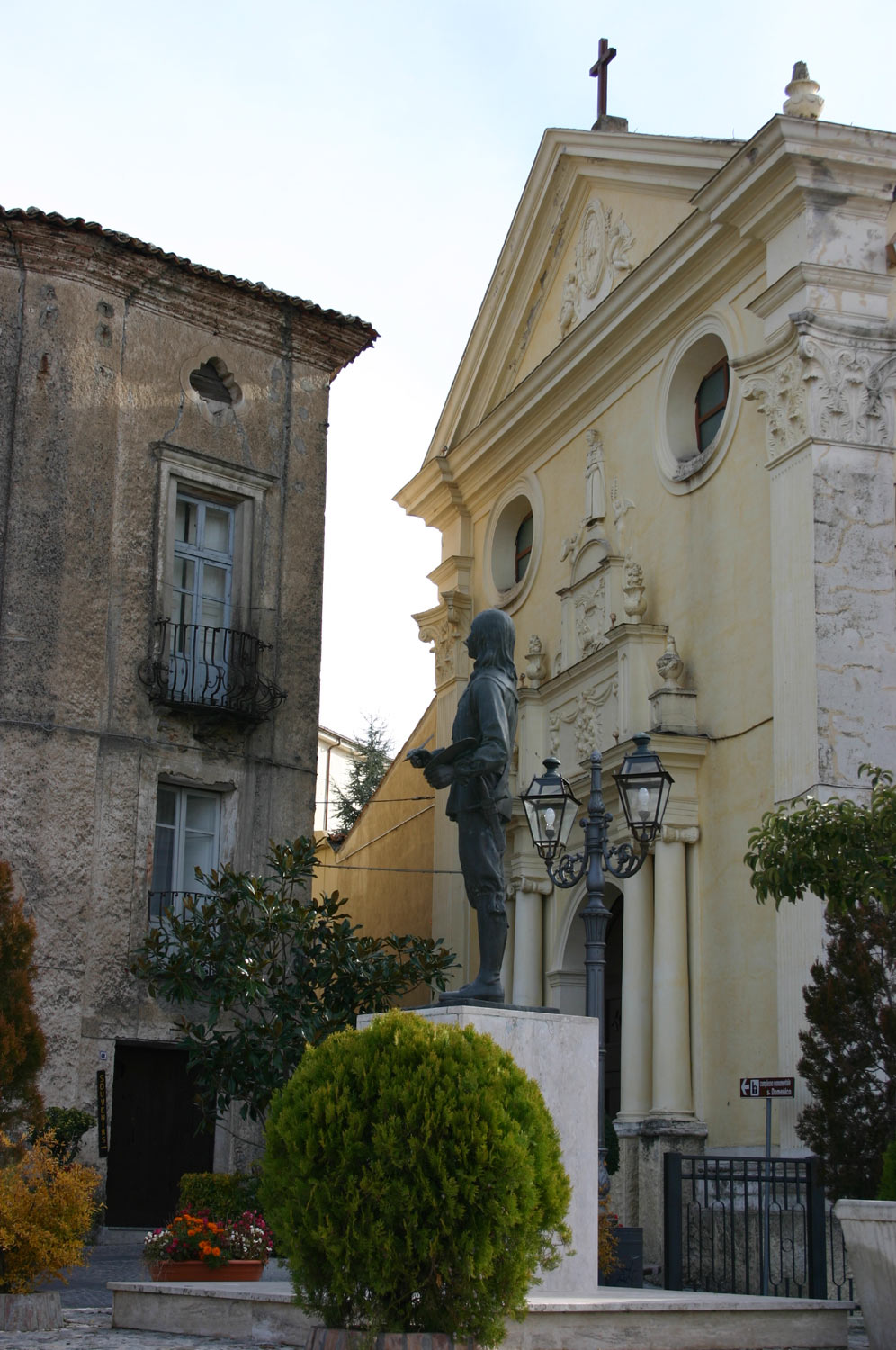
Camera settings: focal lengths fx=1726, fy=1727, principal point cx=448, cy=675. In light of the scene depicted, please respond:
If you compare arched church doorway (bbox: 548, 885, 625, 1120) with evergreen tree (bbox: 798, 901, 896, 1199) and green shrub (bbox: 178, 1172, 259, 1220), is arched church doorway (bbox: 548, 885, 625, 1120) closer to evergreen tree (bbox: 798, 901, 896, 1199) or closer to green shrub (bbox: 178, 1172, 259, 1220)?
evergreen tree (bbox: 798, 901, 896, 1199)

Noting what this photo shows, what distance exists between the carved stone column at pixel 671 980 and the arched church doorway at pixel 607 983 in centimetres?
253

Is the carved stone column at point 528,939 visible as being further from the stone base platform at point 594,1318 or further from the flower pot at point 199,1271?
the stone base platform at point 594,1318

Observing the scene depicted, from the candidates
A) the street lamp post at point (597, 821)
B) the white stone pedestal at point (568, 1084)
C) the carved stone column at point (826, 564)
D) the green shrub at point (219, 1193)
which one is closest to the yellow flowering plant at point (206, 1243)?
the green shrub at point (219, 1193)

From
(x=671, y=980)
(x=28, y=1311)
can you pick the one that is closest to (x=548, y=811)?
(x=671, y=980)

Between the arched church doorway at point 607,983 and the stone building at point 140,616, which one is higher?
the stone building at point 140,616

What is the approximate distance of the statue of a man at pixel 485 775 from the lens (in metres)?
9.37

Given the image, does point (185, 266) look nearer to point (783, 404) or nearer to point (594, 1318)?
point (783, 404)

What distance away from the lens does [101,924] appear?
17.8 m

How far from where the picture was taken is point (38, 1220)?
9.82m

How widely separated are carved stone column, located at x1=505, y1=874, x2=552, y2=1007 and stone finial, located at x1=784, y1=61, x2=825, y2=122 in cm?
1000

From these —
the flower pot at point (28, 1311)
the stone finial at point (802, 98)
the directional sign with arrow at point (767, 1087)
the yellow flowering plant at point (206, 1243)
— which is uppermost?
the stone finial at point (802, 98)

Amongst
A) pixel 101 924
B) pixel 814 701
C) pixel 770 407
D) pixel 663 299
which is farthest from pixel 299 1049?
pixel 663 299

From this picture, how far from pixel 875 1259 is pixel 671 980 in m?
9.63

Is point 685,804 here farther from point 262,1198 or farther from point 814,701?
point 262,1198
